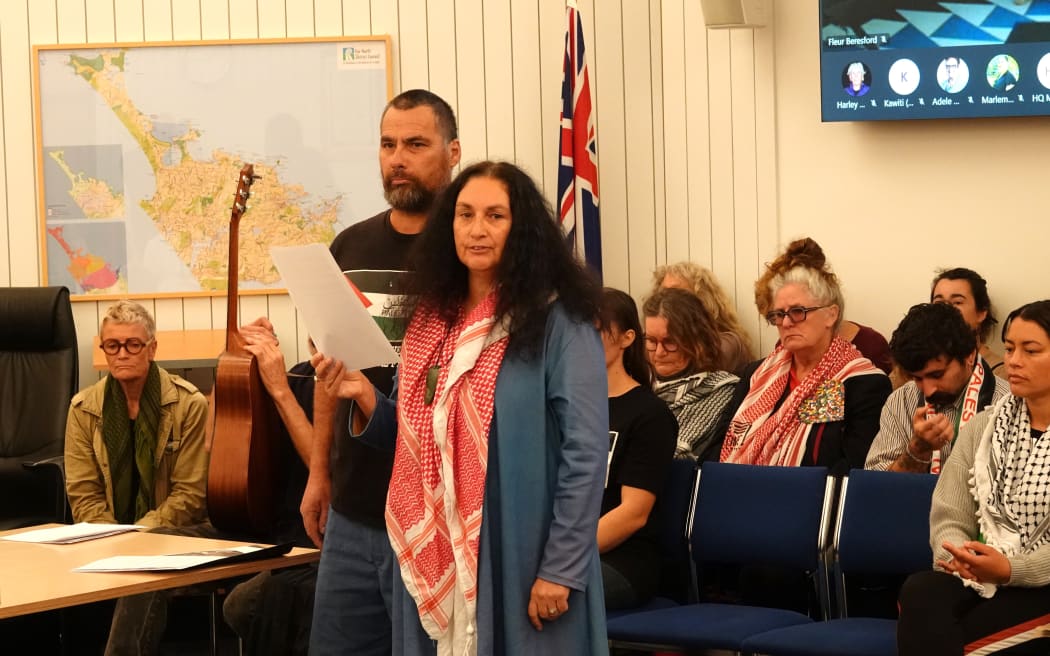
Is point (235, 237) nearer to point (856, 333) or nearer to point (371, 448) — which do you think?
point (371, 448)

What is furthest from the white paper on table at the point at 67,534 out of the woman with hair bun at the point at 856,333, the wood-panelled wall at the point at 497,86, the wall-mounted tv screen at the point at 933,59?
the wall-mounted tv screen at the point at 933,59

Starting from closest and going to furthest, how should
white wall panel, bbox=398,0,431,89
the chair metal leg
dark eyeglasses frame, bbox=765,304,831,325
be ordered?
1. the chair metal leg
2. dark eyeglasses frame, bbox=765,304,831,325
3. white wall panel, bbox=398,0,431,89

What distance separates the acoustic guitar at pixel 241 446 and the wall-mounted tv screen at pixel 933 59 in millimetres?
2473

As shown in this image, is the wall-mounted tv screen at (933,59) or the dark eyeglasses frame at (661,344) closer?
the dark eyeglasses frame at (661,344)

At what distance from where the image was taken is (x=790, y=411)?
4004 mm

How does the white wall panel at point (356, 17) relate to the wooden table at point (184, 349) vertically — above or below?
Result: above

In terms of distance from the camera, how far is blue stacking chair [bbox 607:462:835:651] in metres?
3.32

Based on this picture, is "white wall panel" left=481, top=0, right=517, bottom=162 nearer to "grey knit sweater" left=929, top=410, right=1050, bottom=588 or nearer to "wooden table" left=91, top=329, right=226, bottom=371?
"wooden table" left=91, top=329, right=226, bottom=371

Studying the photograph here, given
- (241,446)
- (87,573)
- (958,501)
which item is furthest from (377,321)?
(958,501)

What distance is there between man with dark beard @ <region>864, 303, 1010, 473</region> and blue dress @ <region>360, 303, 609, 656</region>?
4.85 feet

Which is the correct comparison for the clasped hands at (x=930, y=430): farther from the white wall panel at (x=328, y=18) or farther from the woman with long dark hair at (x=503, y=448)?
the white wall panel at (x=328, y=18)

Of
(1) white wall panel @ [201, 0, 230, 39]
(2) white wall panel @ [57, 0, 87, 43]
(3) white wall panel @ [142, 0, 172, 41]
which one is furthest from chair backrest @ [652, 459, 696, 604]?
(2) white wall panel @ [57, 0, 87, 43]

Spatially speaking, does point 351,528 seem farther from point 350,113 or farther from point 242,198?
point 350,113

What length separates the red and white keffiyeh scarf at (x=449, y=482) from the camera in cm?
236
